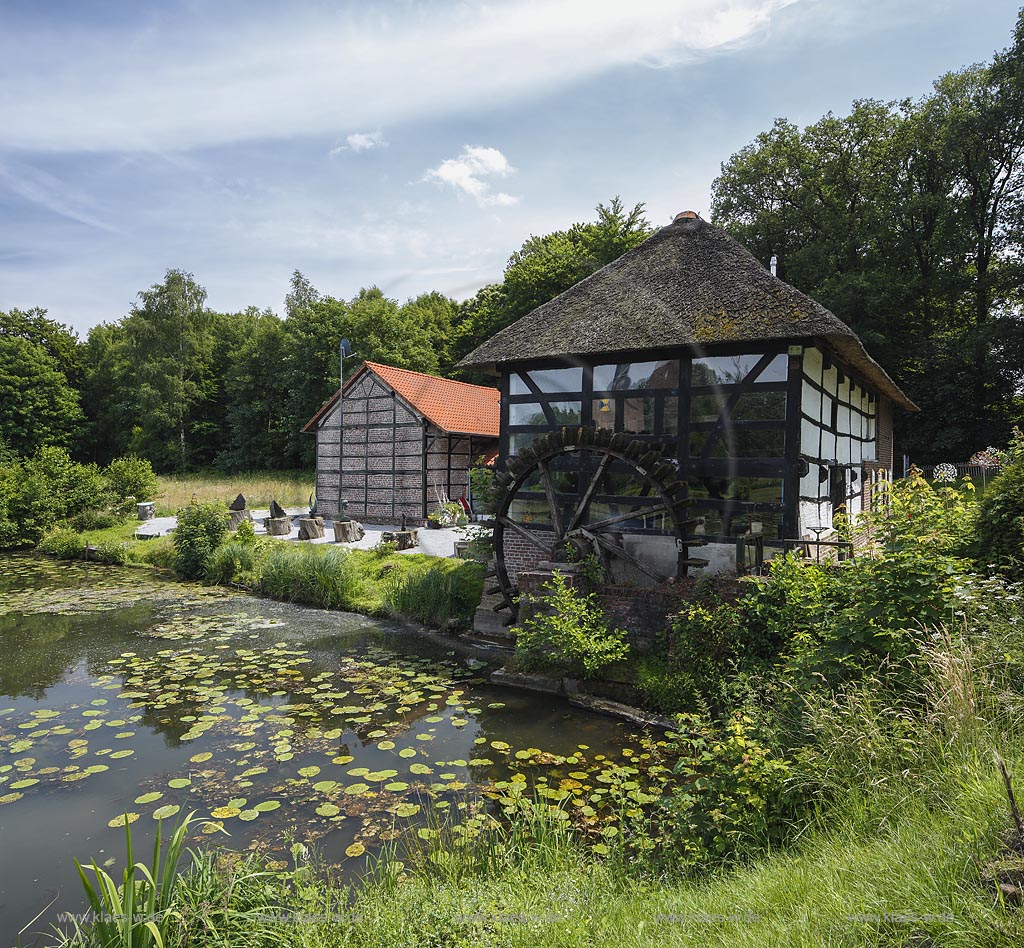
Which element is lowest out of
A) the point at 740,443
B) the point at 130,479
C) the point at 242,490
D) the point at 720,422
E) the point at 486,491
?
the point at 242,490

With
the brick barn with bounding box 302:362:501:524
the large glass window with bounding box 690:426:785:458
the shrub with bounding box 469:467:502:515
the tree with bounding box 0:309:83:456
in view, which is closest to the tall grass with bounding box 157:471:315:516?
the brick barn with bounding box 302:362:501:524

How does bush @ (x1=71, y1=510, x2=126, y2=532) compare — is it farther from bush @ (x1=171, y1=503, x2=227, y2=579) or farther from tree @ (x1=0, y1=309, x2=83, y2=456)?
tree @ (x1=0, y1=309, x2=83, y2=456)

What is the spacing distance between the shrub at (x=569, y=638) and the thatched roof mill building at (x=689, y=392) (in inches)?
59.1

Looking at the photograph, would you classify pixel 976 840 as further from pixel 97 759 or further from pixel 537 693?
pixel 97 759

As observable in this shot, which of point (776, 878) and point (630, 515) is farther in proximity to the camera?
point (630, 515)

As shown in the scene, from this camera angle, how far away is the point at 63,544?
15.4 meters

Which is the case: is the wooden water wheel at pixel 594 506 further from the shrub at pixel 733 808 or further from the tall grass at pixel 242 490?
Result: the tall grass at pixel 242 490

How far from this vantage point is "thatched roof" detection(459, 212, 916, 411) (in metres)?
7.61

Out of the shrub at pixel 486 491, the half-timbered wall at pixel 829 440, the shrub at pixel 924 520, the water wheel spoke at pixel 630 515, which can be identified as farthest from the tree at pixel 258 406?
the shrub at pixel 924 520

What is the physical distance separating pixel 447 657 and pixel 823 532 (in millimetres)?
5435

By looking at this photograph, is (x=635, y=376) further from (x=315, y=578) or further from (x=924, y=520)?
(x=315, y=578)

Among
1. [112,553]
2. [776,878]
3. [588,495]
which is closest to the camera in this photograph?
[776,878]

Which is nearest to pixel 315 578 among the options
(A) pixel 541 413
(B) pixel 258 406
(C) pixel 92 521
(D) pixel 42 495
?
(A) pixel 541 413

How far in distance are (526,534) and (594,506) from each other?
1.07 meters
